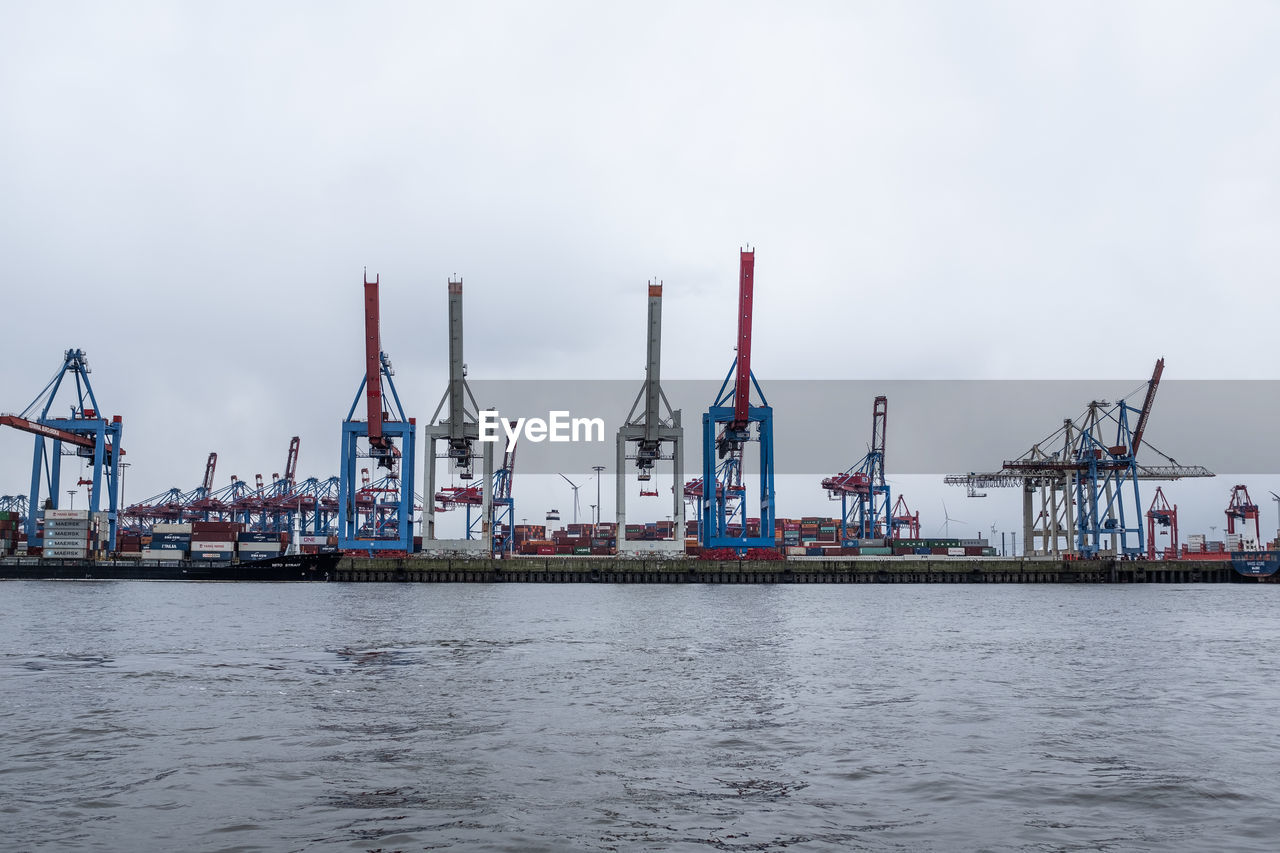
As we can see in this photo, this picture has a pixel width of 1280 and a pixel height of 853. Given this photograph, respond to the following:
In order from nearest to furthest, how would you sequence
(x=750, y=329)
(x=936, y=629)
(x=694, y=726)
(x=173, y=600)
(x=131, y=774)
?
(x=131, y=774) → (x=694, y=726) → (x=936, y=629) → (x=173, y=600) → (x=750, y=329)

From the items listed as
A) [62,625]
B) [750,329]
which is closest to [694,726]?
[62,625]

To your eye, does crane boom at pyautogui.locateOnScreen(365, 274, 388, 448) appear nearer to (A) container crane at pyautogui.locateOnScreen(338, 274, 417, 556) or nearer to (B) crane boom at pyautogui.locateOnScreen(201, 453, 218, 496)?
(A) container crane at pyautogui.locateOnScreen(338, 274, 417, 556)

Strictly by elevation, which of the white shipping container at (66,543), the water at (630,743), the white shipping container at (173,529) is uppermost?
the white shipping container at (173,529)

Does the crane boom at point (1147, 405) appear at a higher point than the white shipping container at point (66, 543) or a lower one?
higher

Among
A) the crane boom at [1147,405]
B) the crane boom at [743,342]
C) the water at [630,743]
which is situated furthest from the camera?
the crane boom at [1147,405]

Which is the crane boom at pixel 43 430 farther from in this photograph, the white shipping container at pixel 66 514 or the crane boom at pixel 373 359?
the crane boom at pixel 373 359

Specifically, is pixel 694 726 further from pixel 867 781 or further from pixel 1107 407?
pixel 1107 407

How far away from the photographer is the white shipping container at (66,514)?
87.2 m

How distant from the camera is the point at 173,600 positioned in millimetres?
56781

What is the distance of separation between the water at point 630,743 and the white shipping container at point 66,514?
6125 centimetres

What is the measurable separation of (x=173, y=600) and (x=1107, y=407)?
90087 millimetres

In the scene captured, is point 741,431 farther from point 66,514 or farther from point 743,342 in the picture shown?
point 66,514

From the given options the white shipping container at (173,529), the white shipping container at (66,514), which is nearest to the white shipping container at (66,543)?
the white shipping container at (66,514)

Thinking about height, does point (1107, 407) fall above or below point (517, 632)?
above
